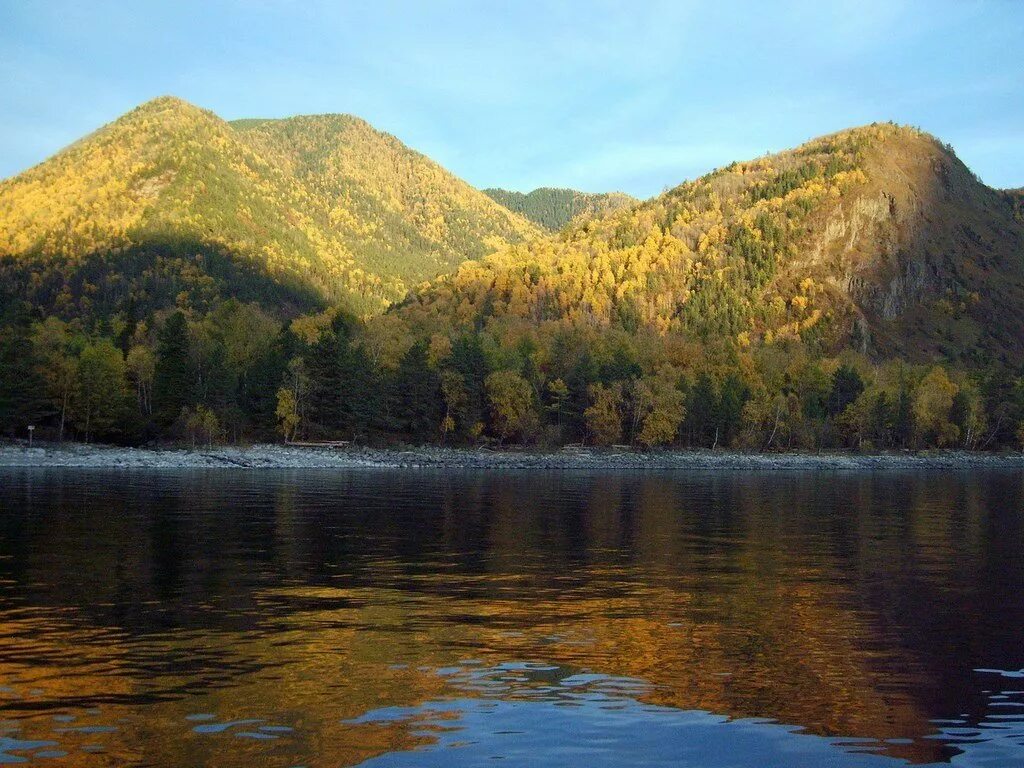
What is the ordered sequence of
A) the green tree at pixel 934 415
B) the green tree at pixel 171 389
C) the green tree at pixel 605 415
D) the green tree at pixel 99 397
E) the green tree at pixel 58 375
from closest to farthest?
1. the green tree at pixel 58 375
2. the green tree at pixel 99 397
3. the green tree at pixel 171 389
4. the green tree at pixel 605 415
5. the green tree at pixel 934 415

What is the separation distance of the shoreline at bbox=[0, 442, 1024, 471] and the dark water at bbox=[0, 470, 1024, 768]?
48.7 meters

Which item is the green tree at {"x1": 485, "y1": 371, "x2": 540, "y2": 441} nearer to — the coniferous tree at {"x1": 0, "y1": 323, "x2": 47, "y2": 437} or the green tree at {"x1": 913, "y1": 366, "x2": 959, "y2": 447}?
the coniferous tree at {"x1": 0, "y1": 323, "x2": 47, "y2": 437}

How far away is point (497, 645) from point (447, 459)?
94269 mm

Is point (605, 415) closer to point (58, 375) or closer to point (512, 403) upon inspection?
point (512, 403)

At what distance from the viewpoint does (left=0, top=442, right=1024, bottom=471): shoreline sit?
89.4 metres

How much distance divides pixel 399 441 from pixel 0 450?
1861 inches

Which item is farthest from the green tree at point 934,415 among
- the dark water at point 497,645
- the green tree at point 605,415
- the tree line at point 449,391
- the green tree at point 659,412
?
the dark water at point 497,645

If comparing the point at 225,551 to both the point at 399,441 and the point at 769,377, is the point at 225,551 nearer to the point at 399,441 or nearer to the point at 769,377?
the point at 399,441

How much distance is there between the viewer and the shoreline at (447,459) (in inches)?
3521

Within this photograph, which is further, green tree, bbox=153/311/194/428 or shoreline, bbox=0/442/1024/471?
green tree, bbox=153/311/194/428

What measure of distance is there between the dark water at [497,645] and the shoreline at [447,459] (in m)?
48.7

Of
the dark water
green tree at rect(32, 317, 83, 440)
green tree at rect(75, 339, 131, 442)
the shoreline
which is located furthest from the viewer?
green tree at rect(75, 339, 131, 442)

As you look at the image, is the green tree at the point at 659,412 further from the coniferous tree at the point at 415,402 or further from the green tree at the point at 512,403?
the coniferous tree at the point at 415,402

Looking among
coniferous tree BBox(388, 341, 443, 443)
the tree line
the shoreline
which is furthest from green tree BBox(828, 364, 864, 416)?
coniferous tree BBox(388, 341, 443, 443)
